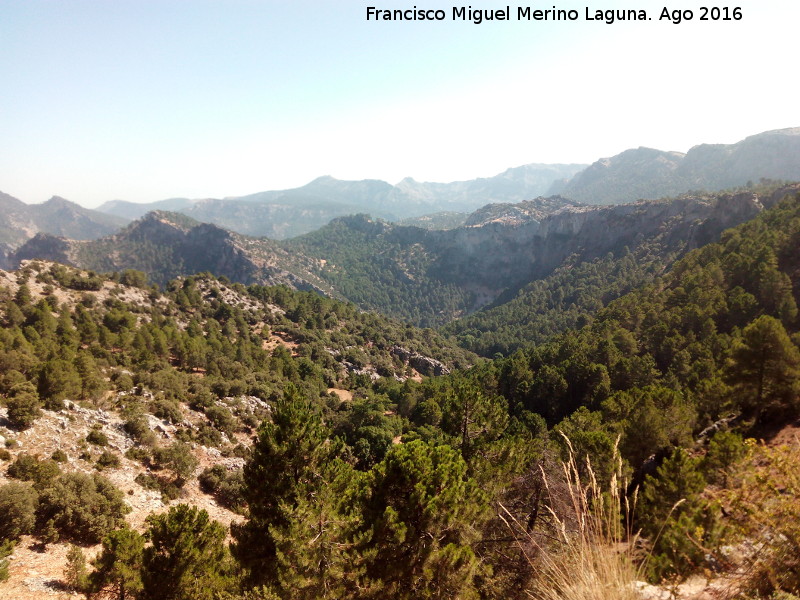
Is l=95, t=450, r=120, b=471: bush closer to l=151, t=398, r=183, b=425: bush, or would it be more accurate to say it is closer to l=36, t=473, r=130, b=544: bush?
l=36, t=473, r=130, b=544: bush

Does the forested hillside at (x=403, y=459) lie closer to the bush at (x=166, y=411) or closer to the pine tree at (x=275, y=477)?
the pine tree at (x=275, y=477)

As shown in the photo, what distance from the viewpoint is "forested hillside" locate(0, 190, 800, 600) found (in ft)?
36.1

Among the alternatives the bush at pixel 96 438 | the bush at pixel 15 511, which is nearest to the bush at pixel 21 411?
the bush at pixel 96 438

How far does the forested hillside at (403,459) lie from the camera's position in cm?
1101

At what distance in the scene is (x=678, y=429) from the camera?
28766mm

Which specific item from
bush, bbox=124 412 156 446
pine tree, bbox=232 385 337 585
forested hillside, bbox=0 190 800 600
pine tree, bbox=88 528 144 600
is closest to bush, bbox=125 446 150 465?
forested hillside, bbox=0 190 800 600

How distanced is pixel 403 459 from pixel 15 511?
21350mm

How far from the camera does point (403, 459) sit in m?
13.7

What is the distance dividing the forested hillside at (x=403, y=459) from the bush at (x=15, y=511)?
8 cm

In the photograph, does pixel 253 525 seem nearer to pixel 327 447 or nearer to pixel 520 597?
pixel 327 447

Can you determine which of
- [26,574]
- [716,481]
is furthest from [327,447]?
[716,481]

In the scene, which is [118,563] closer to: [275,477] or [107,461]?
[275,477]

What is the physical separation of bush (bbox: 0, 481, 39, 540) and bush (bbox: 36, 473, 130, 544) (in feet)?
3.25

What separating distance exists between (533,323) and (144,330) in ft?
439
